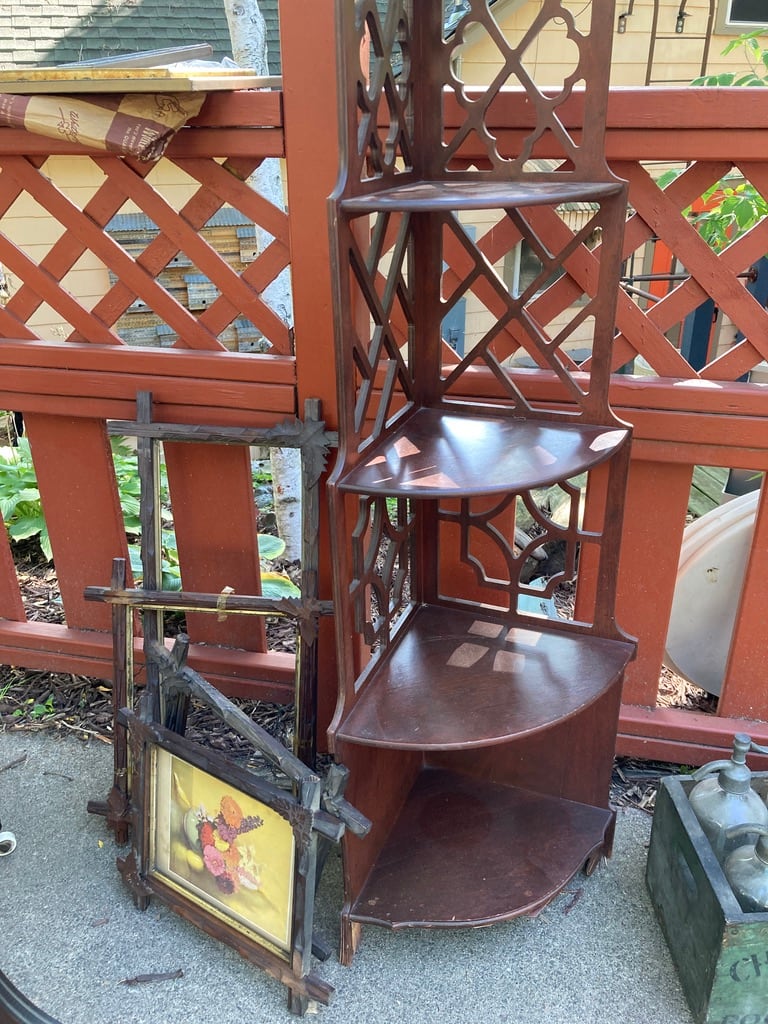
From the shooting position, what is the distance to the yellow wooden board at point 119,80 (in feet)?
5.93

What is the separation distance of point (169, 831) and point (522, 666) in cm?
94

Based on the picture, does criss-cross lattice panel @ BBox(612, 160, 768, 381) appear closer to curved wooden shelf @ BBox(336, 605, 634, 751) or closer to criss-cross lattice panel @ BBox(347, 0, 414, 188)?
criss-cross lattice panel @ BBox(347, 0, 414, 188)

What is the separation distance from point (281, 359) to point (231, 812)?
3.70 ft

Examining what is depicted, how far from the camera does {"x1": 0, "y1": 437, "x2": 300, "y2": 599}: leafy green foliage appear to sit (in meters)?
3.07

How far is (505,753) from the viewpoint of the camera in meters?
2.23

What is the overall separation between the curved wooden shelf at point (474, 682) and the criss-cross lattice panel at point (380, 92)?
1.07 meters

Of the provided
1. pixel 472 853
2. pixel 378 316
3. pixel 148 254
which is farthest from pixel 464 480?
pixel 148 254

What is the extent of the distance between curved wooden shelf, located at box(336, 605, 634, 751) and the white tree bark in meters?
1.41

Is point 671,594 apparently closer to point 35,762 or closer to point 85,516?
point 85,516

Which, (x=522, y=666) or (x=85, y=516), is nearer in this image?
(x=522, y=666)

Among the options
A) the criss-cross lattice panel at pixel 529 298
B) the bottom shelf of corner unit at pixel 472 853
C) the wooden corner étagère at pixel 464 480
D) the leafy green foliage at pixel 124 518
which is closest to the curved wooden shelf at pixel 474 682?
the wooden corner étagère at pixel 464 480

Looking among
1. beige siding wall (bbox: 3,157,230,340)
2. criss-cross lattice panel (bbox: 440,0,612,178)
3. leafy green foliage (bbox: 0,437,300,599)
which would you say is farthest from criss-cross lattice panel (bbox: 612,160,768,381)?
beige siding wall (bbox: 3,157,230,340)

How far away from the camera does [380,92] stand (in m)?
1.49

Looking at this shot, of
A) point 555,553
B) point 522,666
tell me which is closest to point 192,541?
point 522,666
